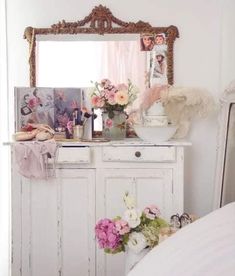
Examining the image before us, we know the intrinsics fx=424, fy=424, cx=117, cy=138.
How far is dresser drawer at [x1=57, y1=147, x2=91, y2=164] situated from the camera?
7.72 ft

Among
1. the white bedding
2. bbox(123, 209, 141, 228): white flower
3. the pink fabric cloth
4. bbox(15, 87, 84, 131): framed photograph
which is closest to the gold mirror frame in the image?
bbox(15, 87, 84, 131): framed photograph

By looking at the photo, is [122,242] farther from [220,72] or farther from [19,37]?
[19,37]

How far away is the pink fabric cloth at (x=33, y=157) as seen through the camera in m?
2.35

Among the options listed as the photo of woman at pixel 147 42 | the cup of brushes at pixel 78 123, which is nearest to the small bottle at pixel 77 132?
the cup of brushes at pixel 78 123

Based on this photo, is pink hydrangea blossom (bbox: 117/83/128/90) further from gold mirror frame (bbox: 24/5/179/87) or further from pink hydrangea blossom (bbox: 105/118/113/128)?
gold mirror frame (bbox: 24/5/179/87)

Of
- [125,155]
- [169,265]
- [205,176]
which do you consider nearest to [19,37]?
[125,155]

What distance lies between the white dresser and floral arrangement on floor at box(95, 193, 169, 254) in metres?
0.53

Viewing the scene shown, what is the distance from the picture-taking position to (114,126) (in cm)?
257

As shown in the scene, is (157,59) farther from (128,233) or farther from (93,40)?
(128,233)

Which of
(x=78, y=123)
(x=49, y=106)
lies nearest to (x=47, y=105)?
(x=49, y=106)

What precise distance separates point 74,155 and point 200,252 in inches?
61.5

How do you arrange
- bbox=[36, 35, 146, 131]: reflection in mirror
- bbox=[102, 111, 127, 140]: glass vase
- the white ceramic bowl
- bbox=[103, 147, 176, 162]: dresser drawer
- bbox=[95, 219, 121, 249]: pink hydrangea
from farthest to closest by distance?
bbox=[36, 35, 146, 131]: reflection in mirror → bbox=[102, 111, 127, 140]: glass vase → the white ceramic bowl → bbox=[103, 147, 176, 162]: dresser drawer → bbox=[95, 219, 121, 249]: pink hydrangea

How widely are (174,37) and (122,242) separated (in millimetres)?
1493

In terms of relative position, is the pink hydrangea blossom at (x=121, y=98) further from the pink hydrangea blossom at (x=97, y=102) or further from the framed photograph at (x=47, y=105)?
the framed photograph at (x=47, y=105)
